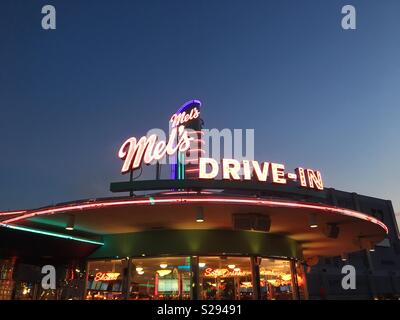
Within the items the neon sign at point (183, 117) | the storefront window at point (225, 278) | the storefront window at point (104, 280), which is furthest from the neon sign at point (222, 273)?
the neon sign at point (183, 117)

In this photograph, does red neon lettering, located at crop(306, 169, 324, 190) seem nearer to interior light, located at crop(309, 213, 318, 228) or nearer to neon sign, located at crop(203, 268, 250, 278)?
interior light, located at crop(309, 213, 318, 228)

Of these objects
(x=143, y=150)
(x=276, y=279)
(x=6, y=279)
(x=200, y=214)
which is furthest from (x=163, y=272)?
(x=6, y=279)

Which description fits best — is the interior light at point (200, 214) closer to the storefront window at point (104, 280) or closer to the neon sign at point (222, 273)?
the neon sign at point (222, 273)

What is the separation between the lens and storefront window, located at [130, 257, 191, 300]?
1711 centimetres

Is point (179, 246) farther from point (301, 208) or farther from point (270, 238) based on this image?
point (301, 208)

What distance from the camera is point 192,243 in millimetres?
16953

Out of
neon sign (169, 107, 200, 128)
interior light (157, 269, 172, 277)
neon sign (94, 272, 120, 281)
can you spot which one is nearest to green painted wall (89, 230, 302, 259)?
neon sign (94, 272, 120, 281)

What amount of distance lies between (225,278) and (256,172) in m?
5.65

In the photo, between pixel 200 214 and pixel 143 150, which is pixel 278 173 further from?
pixel 143 150

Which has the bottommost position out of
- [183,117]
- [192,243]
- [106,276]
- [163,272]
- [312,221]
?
[106,276]

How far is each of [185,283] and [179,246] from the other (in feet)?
5.55

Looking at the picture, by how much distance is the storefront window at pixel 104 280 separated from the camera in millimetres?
18219

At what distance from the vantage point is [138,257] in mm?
17312
